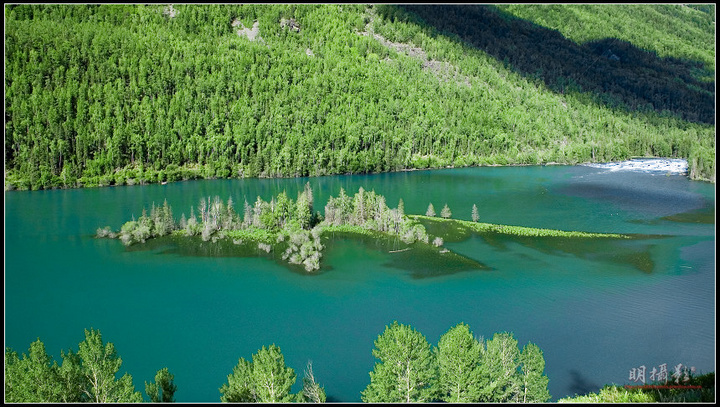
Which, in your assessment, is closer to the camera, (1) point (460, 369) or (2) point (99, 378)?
(2) point (99, 378)

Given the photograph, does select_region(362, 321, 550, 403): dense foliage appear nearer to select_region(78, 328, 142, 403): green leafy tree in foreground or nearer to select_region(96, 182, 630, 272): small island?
select_region(78, 328, 142, 403): green leafy tree in foreground

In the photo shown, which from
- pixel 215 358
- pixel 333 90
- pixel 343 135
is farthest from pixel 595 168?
pixel 215 358

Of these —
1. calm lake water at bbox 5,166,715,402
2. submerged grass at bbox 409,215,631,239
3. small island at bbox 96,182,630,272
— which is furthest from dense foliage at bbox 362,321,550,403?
submerged grass at bbox 409,215,631,239

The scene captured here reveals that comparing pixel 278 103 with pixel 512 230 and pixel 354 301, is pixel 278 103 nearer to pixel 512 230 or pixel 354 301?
pixel 512 230

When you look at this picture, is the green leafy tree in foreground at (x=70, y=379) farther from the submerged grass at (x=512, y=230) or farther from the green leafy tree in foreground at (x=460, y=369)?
the submerged grass at (x=512, y=230)

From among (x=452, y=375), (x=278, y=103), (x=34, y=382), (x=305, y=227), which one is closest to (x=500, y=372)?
(x=452, y=375)

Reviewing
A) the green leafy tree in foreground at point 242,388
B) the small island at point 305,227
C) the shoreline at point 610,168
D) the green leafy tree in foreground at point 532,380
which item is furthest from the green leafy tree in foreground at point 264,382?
the shoreline at point 610,168

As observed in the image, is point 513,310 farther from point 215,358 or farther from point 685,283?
point 215,358
